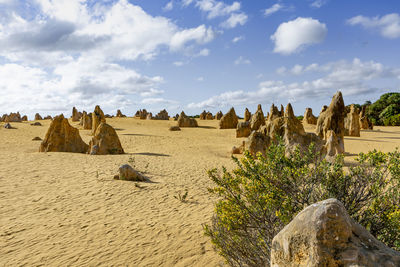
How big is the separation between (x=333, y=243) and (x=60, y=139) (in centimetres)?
1720

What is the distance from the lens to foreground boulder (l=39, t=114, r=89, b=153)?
15.7 m

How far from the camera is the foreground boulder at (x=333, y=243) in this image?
1.78 metres

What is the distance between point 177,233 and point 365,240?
4.38m

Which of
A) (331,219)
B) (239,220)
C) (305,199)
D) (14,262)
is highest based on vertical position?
(331,219)

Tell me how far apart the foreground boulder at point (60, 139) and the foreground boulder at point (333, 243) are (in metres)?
16.9

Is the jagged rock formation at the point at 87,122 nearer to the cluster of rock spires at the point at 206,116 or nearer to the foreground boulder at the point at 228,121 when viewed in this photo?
Answer: the foreground boulder at the point at 228,121

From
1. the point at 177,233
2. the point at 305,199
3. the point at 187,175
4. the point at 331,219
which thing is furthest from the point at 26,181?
the point at 331,219

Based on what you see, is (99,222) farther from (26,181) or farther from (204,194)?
(26,181)

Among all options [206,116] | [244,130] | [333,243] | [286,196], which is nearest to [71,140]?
[244,130]

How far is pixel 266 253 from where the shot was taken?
320 centimetres

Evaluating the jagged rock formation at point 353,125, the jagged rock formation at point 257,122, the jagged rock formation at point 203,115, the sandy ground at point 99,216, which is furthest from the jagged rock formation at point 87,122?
the jagged rock formation at point 353,125

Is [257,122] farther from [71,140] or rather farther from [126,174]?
[126,174]

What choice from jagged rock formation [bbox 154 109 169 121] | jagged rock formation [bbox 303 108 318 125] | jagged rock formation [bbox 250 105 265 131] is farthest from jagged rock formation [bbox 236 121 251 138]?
jagged rock formation [bbox 154 109 169 121]

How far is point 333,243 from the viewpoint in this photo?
1842 millimetres
